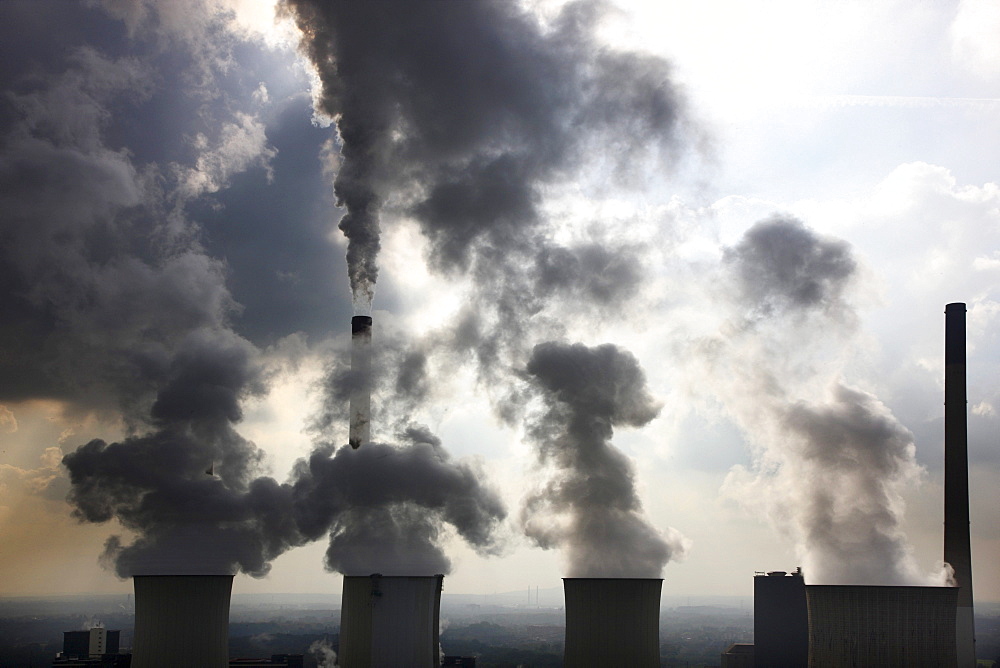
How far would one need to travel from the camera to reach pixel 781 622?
32188 millimetres

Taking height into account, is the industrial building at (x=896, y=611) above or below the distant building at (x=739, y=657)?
above

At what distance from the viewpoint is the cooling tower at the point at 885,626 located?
23.4m

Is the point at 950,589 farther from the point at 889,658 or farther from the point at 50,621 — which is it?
the point at 50,621

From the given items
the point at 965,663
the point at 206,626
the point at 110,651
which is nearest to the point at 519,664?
the point at 110,651

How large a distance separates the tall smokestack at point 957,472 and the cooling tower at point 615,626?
48.7 feet

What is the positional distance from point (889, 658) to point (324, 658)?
91.4 ft

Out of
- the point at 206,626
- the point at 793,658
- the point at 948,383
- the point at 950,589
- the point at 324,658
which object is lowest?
the point at 324,658

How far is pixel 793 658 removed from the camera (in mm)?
31812

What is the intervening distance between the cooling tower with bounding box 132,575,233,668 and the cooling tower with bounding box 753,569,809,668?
1979cm

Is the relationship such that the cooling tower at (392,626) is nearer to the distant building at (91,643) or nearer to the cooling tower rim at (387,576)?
the cooling tower rim at (387,576)

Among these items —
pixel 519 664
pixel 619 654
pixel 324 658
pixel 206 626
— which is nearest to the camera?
pixel 619 654

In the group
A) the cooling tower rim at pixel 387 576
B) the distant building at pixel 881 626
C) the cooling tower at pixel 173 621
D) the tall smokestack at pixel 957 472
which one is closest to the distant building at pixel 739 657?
the tall smokestack at pixel 957 472

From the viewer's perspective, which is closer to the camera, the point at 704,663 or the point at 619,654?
the point at 619,654

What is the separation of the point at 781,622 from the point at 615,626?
499 inches
